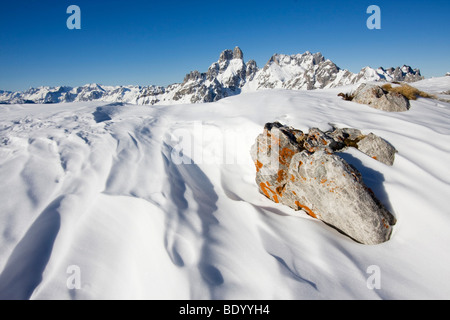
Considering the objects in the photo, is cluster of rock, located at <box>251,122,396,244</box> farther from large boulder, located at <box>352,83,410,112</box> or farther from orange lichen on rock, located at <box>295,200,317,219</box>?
large boulder, located at <box>352,83,410,112</box>

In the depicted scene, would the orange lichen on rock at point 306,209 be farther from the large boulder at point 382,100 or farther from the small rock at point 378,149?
the large boulder at point 382,100

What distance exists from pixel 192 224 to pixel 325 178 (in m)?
2.42

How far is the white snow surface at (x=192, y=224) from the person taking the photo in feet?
8.11

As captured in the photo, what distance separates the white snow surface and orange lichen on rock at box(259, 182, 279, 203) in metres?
0.13

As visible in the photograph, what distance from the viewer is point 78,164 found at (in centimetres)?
444

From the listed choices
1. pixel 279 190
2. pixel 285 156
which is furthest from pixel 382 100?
pixel 279 190

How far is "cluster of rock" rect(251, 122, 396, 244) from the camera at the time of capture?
3.31 metres

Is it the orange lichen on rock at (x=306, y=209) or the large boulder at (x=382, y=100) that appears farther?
the large boulder at (x=382, y=100)

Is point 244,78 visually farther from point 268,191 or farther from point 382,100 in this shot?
point 268,191

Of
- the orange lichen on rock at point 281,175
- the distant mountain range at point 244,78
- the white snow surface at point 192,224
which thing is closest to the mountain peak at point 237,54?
the distant mountain range at point 244,78

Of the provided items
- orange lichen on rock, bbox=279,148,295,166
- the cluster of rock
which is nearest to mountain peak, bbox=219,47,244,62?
the cluster of rock

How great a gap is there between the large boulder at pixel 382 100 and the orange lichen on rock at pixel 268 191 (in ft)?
17.8

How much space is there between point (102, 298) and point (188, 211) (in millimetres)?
1588

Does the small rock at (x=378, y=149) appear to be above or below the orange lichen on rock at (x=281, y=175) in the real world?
above
